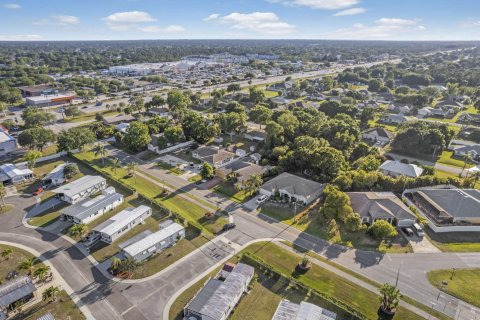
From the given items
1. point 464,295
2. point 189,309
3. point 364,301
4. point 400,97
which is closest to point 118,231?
point 189,309

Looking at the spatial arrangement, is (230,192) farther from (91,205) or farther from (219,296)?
(219,296)

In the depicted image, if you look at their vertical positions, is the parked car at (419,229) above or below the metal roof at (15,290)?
below

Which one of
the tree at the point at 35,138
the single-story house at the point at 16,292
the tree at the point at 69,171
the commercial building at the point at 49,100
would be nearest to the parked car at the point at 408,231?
the single-story house at the point at 16,292

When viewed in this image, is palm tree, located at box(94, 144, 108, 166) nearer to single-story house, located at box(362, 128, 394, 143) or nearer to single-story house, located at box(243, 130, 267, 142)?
single-story house, located at box(243, 130, 267, 142)

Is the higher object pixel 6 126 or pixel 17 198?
pixel 6 126

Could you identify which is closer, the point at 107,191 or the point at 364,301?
the point at 364,301

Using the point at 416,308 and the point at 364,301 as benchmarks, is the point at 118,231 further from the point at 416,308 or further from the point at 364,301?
the point at 416,308

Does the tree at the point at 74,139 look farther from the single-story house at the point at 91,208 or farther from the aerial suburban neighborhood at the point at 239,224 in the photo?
the single-story house at the point at 91,208
